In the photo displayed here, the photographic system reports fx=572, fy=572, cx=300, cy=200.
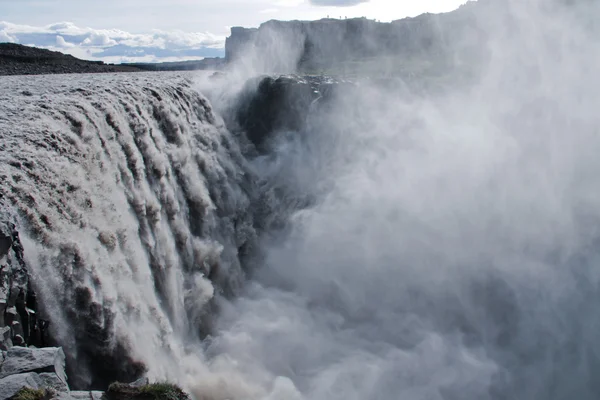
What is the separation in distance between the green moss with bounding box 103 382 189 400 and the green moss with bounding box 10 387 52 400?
645 millimetres

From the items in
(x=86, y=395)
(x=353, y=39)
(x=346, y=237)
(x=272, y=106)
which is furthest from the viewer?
(x=353, y=39)

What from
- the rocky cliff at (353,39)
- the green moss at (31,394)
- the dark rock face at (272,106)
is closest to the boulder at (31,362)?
the green moss at (31,394)

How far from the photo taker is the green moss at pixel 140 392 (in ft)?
16.4

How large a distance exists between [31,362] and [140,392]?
3.12 ft

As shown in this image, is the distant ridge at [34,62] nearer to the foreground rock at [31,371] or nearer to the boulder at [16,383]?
the foreground rock at [31,371]

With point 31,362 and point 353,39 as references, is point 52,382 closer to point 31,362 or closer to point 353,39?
point 31,362

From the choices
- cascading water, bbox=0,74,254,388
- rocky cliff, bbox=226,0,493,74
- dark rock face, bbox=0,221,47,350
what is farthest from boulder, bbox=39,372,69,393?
rocky cliff, bbox=226,0,493,74

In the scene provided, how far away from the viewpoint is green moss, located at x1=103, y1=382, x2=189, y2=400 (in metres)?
5.01

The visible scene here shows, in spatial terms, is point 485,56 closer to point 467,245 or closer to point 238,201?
point 467,245

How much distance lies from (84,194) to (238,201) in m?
7.67

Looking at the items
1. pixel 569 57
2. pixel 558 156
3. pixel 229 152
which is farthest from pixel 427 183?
pixel 569 57

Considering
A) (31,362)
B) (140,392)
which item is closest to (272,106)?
(140,392)

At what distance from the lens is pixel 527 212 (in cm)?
1752

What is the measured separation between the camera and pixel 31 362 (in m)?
4.75
